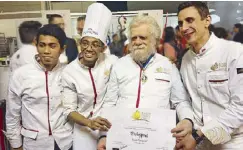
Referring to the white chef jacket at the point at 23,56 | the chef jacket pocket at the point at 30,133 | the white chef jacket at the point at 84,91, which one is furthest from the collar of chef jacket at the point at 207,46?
the white chef jacket at the point at 23,56

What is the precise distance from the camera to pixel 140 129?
4.60 feet

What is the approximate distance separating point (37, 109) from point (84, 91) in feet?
1.03

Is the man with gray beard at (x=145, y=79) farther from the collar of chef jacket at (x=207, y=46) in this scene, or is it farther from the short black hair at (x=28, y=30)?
the short black hair at (x=28, y=30)

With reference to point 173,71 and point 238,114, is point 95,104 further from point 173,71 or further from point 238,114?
point 238,114

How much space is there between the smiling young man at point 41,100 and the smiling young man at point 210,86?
759 mm

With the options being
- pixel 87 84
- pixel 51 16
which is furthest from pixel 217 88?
pixel 51 16

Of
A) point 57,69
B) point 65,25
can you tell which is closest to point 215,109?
point 57,69

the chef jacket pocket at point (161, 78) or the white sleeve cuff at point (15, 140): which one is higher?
the chef jacket pocket at point (161, 78)

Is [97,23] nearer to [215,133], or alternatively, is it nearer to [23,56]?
[215,133]

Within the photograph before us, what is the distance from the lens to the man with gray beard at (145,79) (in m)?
1.56

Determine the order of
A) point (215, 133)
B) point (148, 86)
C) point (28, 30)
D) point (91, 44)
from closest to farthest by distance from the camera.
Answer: point (215, 133), point (148, 86), point (91, 44), point (28, 30)

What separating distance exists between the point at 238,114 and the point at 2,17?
2639 mm

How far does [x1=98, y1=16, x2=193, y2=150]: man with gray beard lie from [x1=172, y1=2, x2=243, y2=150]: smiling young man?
10cm

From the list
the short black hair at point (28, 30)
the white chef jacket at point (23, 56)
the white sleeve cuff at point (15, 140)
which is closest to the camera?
the white sleeve cuff at point (15, 140)
